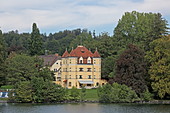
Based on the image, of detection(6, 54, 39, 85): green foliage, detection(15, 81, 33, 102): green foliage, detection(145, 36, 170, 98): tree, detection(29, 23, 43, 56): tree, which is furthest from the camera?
detection(29, 23, 43, 56): tree

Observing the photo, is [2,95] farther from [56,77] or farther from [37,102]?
[56,77]

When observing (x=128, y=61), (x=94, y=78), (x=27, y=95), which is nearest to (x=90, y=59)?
(x=94, y=78)

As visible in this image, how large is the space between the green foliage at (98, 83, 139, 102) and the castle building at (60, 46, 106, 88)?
57.8 feet

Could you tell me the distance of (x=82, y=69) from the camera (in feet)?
239

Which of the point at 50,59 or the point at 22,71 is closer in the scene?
the point at 22,71

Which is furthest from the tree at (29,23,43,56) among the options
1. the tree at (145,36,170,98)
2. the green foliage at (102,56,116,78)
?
the tree at (145,36,170,98)

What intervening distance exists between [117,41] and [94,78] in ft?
31.7

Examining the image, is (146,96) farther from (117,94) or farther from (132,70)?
(132,70)

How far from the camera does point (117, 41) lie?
253 feet

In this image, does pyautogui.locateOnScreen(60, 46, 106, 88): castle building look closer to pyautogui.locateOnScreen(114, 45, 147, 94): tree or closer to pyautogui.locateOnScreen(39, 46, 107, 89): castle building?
pyautogui.locateOnScreen(39, 46, 107, 89): castle building

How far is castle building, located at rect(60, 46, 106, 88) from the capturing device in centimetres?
7219

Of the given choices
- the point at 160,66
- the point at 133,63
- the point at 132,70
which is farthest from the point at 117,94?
the point at 160,66

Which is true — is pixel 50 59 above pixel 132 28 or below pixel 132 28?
below

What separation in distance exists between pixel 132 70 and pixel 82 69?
1791 cm
